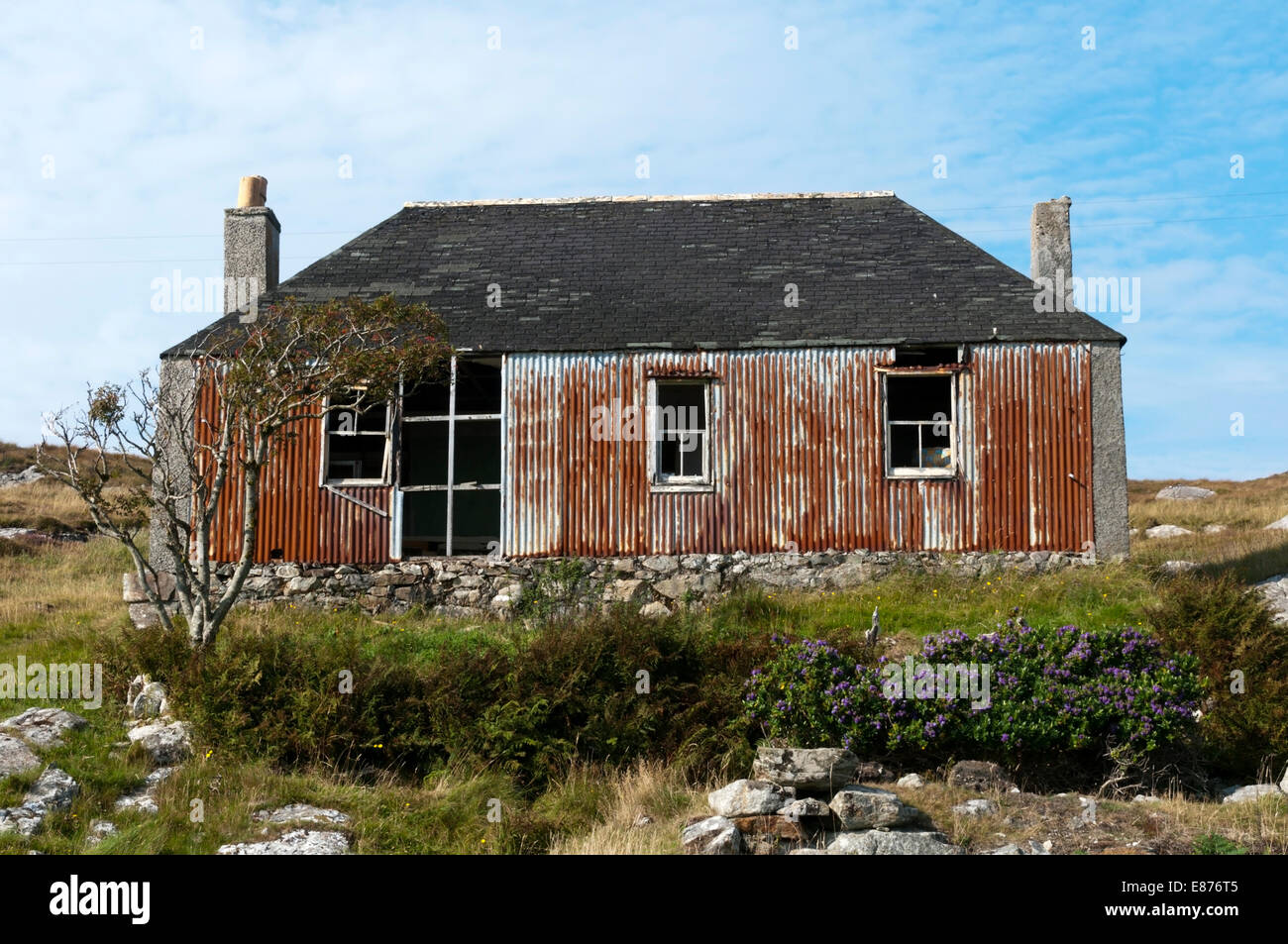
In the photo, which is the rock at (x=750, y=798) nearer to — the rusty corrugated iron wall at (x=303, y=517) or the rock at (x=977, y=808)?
the rock at (x=977, y=808)

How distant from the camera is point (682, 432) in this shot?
59.1 feet

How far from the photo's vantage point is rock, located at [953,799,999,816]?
9.41m

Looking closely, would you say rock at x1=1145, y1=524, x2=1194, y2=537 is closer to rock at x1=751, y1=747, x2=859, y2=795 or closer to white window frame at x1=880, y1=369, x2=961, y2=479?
white window frame at x1=880, y1=369, x2=961, y2=479

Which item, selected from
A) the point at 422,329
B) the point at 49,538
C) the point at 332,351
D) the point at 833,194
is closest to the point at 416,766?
the point at 332,351

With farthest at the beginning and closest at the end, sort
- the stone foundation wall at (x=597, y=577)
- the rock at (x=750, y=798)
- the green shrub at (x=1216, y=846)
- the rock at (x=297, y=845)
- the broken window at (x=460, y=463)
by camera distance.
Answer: the broken window at (x=460, y=463) → the stone foundation wall at (x=597, y=577) → the rock at (x=297, y=845) → the rock at (x=750, y=798) → the green shrub at (x=1216, y=846)

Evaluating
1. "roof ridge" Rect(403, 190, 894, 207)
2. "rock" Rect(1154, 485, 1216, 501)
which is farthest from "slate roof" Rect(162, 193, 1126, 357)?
"rock" Rect(1154, 485, 1216, 501)

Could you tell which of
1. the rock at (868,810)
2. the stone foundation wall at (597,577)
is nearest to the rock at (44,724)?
the stone foundation wall at (597,577)

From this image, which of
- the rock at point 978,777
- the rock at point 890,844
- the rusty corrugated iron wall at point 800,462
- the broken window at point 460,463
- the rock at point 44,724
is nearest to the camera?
the rock at point 890,844

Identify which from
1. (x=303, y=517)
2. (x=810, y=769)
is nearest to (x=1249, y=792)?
(x=810, y=769)

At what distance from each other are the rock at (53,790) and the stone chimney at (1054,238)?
51.0ft

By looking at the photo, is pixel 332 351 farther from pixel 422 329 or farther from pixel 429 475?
pixel 429 475

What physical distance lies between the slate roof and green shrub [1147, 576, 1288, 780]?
605cm

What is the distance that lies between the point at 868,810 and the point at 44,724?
8167mm

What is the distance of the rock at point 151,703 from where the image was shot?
39.7 feet
